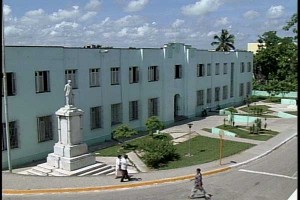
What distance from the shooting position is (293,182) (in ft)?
51.9

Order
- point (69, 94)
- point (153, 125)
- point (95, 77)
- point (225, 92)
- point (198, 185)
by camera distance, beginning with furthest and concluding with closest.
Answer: point (225, 92) → point (95, 77) → point (153, 125) → point (69, 94) → point (198, 185)

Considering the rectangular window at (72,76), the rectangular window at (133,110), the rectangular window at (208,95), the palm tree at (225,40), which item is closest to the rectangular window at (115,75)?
the rectangular window at (133,110)

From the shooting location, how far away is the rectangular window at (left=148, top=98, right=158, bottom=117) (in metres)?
30.8

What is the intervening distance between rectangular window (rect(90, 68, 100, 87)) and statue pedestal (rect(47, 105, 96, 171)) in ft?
26.0

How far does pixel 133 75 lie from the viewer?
95.3ft

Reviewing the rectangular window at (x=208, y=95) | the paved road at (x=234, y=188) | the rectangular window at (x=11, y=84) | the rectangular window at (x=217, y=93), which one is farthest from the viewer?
the rectangular window at (x=217, y=93)

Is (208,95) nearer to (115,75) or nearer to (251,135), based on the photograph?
(251,135)

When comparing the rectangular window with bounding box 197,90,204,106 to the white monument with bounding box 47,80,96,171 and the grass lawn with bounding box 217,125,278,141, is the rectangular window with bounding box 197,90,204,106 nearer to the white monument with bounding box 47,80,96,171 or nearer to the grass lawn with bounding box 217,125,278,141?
the grass lawn with bounding box 217,125,278,141

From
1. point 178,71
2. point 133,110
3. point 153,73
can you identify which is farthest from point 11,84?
point 178,71

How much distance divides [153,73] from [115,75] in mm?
4552

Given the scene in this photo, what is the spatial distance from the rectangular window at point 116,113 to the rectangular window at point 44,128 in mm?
5674

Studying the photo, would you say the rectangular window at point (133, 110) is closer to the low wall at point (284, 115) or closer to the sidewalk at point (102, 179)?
the sidewalk at point (102, 179)

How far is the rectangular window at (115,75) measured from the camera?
2711 cm

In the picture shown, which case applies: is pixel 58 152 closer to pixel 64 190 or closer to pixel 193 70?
pixel 64 190
